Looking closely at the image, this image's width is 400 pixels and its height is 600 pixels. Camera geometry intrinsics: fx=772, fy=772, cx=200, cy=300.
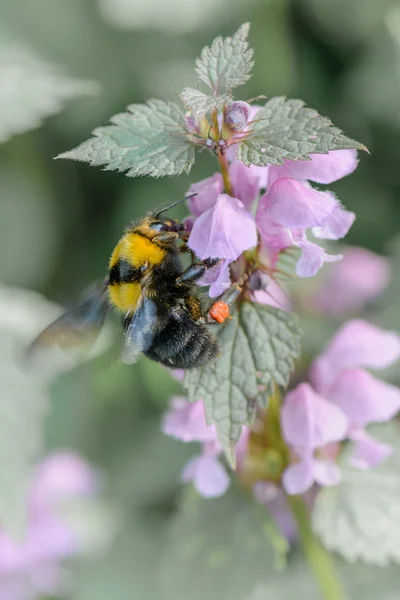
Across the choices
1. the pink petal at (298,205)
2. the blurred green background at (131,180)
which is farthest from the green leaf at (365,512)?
the blurred green background at (131,180)

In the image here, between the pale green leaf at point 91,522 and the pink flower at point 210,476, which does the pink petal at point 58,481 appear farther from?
the pink flower at point 210,476

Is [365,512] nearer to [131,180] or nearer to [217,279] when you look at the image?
[217,279]

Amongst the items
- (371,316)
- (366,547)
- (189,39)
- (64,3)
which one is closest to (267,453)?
(366,547)

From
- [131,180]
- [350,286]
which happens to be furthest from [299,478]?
[131,180]

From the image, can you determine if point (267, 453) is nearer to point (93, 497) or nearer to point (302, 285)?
point (302, 285)

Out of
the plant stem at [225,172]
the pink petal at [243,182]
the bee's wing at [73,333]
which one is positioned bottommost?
the bee's wing at [73,333]

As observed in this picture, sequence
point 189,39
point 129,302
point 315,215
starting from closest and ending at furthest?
point 315,215 < point 129,302 < point 189,39

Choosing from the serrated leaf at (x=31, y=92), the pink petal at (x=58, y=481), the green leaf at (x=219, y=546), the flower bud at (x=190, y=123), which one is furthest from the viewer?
the pink petal at (x=58, y=481)
